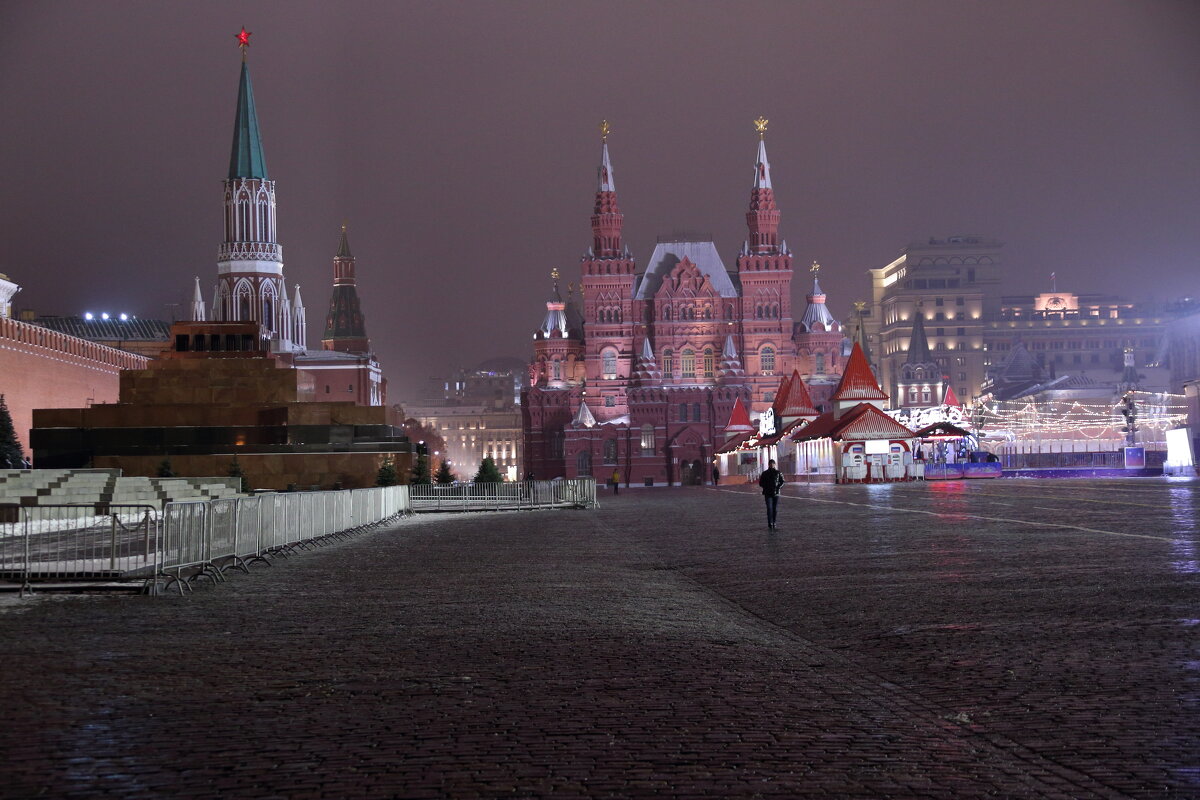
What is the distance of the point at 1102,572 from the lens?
14062 millimetres

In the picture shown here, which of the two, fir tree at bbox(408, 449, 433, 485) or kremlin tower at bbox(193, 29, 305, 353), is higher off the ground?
kremlin tower at bbox(193, 29, 305, 353)

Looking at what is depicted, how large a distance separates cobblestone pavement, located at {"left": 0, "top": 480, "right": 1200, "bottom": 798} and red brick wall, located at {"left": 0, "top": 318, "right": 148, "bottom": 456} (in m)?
41.1

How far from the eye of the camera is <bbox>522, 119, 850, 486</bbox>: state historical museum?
337 feet

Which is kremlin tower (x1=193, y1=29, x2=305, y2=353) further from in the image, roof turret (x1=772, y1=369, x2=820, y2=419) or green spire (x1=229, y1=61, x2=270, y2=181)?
roof turret (x1=772, y1=369, x2=820, y2=419)

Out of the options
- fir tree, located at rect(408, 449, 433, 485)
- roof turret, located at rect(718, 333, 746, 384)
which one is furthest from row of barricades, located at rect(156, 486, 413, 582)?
roof turret, located at rect(718, 333, 746, 384)

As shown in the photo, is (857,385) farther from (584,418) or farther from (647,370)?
(647,370)

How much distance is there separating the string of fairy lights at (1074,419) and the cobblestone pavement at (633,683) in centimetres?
6969

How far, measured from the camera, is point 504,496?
149 feet

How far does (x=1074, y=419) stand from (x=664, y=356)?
32778 millimetres

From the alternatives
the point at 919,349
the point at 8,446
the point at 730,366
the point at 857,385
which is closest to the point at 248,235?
the point at 730,366

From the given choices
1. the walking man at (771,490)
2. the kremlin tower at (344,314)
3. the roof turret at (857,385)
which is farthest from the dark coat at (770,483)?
the kremlin tower at (344,314)

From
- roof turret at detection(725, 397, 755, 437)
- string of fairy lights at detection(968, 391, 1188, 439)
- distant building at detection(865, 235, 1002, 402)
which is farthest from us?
distant building at detection(865, 235, 1002, 402)

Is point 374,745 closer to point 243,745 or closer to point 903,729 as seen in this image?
point 243,745

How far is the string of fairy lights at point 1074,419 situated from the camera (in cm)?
8656
